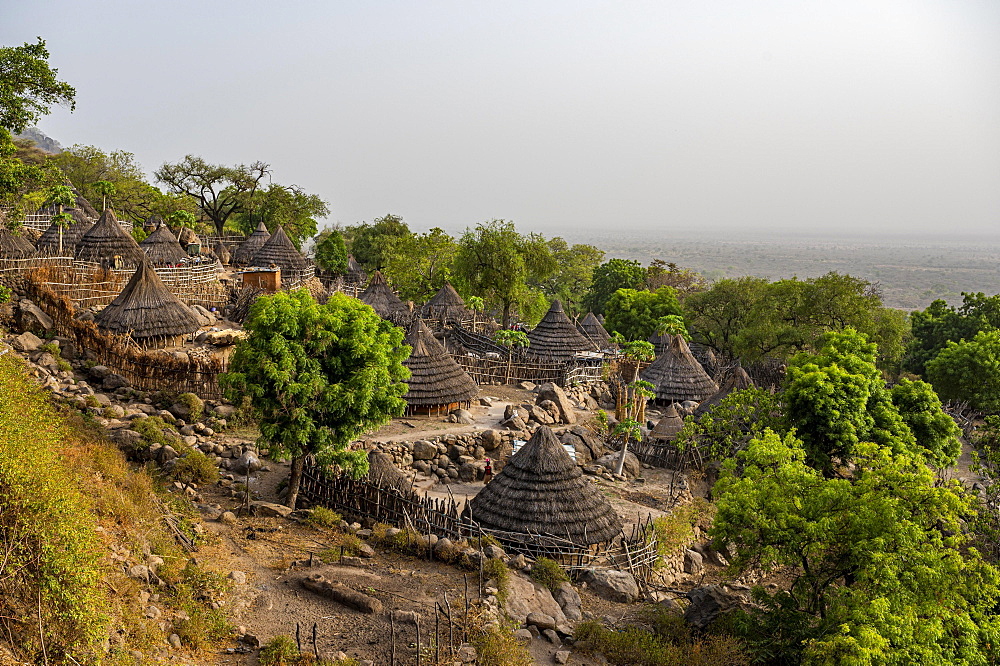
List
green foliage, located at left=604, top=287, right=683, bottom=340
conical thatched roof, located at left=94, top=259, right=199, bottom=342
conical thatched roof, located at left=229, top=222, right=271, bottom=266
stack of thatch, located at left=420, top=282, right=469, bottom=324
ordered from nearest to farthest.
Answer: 1. conical thatched roof, located at left=94, top=259, right=199, bottom=342
2. stack of thatch, located at left=420, top=282, right=469, bottom=324
3. green foliage, located at left=604, top=287, right=683, bottom=340
4. conical thatched roof, located at left=229, top=222, right=271, bottom=266

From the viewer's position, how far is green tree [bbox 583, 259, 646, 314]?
56.2 m

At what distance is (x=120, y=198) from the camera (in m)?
55.4

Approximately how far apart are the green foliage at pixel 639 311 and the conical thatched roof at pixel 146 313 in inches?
1055

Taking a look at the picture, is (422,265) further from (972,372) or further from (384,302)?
(972,372)

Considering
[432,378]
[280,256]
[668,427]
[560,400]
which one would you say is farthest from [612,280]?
[432,378]

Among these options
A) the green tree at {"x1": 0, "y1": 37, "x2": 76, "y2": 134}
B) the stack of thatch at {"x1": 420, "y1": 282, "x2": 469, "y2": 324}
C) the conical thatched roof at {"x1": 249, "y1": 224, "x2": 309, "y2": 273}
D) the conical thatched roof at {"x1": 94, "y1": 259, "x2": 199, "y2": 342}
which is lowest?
the stack of thatch at {"x1": 420, "y1": 282, "x2": 469, "y2": 324}

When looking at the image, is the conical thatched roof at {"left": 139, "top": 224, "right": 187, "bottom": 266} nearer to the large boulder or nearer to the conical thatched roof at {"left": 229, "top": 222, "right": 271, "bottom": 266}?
the conical thatched roof at {"left": 229, "top": 222, "right": 271, "bottom": 266}

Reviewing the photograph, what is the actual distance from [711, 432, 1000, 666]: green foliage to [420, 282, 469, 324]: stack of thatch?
30.5 meters

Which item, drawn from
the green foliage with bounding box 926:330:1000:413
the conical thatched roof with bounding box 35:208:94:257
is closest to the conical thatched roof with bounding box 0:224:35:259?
the conical thatched roof with bounding box 35:208:94:257

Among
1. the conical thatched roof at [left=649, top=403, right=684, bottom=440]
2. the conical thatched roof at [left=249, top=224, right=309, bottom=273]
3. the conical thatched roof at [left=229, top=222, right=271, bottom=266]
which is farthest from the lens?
the conical thatched roof at [left=229, top=222, right=271, bottom=266]

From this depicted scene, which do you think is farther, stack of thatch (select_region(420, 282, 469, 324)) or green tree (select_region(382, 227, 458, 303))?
green tree (select_region(382, 227, 458, 303))

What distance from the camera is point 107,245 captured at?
111 ft

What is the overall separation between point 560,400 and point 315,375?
48.6 feet

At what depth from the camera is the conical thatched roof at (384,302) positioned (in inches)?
1635
